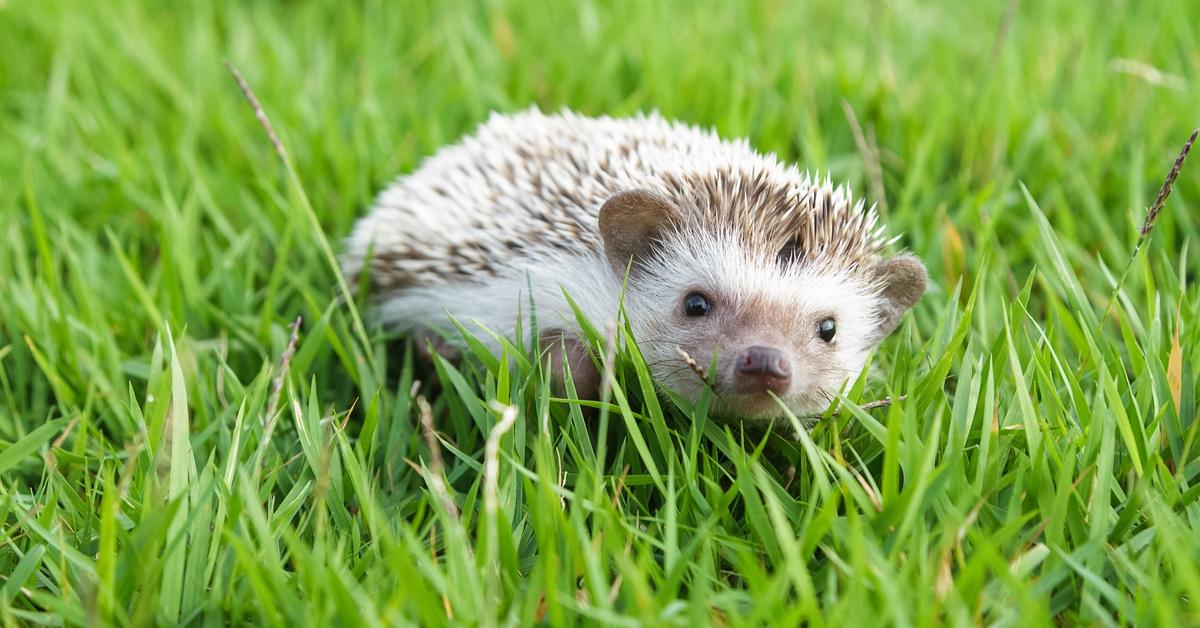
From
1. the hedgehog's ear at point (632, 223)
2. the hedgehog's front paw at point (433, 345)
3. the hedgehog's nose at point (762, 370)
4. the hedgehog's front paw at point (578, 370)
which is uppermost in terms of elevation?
the hedgehog's ear at point (632, 223)

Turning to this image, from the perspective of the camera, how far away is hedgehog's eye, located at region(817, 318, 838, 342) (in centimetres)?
311

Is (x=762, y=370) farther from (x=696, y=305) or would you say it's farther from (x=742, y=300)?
(x=696, y=305)

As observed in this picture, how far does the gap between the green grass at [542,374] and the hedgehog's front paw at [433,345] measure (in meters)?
0.14

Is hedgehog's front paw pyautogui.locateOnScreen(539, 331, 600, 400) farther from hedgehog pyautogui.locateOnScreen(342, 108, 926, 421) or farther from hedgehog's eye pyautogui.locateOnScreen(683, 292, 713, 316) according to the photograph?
hedgehog's eye pyautogui.locateOnScreen(683, 292, 713, 316)

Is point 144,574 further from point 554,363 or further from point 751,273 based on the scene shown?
point 751,273

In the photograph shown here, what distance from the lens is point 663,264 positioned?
10.4 ft

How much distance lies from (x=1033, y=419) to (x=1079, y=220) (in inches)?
71.5

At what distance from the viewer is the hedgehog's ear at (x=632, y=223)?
305 cm

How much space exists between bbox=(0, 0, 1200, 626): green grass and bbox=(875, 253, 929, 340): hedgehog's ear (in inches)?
3.7

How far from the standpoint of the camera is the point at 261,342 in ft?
11.6

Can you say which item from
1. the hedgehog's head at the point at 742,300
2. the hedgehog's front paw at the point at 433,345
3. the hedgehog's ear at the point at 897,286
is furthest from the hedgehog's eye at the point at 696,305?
the hedgehog's front paw at the point at 433,345

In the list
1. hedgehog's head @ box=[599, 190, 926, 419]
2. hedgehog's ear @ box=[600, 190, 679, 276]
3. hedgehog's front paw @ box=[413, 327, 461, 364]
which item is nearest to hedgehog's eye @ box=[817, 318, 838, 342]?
hedgehog's head @ box=[599, 190, 926, 419]

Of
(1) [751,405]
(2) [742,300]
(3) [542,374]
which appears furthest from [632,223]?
(1) [751,405]

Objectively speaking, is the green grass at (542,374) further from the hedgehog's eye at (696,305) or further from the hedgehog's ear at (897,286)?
the hedgehog's eye at (696,305)
